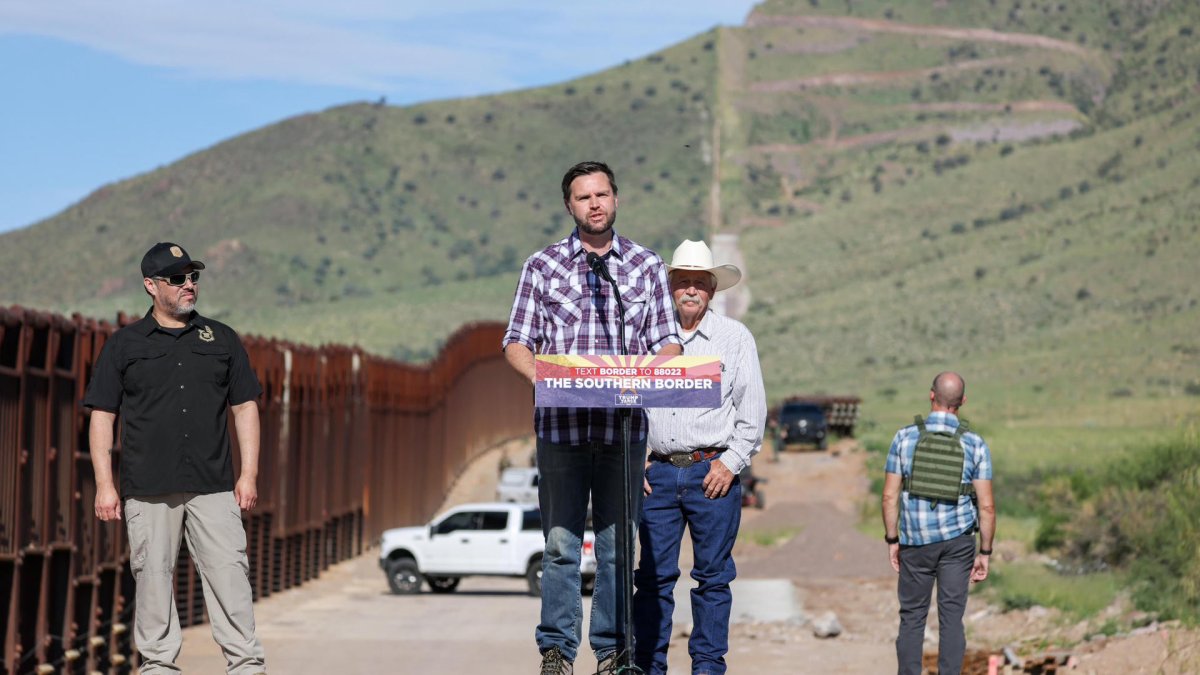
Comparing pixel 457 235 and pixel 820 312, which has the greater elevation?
pixel 457 235

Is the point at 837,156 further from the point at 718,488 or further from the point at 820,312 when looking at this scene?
the point at 718,488

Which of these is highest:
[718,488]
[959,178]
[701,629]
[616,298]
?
[959,178]

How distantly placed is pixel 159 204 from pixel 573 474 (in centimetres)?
16937

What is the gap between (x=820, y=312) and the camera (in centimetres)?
11419

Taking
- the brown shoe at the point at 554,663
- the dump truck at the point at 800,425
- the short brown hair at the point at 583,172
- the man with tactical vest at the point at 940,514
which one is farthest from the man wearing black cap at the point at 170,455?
the dump truck at the point at 800,425

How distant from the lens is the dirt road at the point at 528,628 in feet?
49.7

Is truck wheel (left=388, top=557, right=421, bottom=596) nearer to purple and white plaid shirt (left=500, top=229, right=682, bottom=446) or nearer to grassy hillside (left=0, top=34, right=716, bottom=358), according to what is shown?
purple and white plaid shirt (left=500, top=229, right=682, bottom=446)

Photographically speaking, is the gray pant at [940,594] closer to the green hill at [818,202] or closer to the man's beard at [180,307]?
the man's beard at [180,307]

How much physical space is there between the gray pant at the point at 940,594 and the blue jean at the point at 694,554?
1.45 m

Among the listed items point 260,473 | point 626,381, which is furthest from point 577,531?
point 260,473

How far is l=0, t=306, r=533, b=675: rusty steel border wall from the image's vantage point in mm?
12945

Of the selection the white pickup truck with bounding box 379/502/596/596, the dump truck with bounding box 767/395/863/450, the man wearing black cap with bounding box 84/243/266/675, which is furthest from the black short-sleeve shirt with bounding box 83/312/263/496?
the dump truck with bounding box 767/395/863/450

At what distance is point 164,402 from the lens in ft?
30.4

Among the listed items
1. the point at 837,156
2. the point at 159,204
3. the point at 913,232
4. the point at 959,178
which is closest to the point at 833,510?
the point at 913,232
